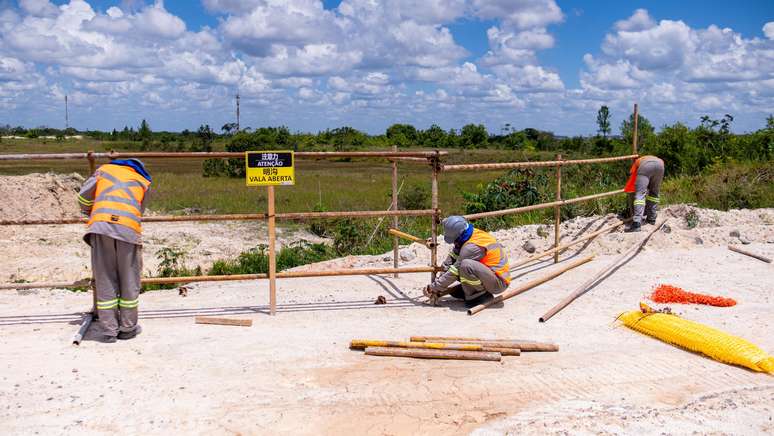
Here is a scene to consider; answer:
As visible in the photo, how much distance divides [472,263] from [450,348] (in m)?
1.32

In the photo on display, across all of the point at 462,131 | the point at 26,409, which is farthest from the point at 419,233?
the point at 462,131

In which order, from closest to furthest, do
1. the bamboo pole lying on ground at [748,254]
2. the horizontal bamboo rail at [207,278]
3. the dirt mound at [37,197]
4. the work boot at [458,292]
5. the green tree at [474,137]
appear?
the horizontal bamboo rail at [207,278]
the work boot at [458,292]
the bamboo pole lying on ground at [748,254]
the dirt mound at [37,197]
the green tree at [474,137]

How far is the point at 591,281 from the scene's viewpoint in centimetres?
705

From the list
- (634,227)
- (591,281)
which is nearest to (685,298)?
(591,281)

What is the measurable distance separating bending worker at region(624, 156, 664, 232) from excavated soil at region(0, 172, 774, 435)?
8.78ft

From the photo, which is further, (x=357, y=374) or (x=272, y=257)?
(x=272, y=257)

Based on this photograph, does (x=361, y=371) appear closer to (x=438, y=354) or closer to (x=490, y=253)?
(x=438, y=354)

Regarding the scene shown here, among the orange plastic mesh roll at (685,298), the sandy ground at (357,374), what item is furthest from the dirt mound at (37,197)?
the orange plastic mesh roll at (685,298)

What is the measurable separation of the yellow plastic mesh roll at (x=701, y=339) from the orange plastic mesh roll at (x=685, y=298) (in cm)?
94

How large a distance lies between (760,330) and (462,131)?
177 ft

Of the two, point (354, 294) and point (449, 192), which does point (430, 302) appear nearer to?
point (354, 294)

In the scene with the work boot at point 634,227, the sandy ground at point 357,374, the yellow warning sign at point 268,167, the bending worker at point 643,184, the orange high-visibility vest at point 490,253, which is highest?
the yellow warning sign at point 268,167

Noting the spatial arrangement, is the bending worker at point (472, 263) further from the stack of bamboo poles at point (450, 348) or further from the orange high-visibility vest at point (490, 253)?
the stack of bamboo poles at point (450, 348)

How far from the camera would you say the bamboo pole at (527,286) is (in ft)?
20.6
